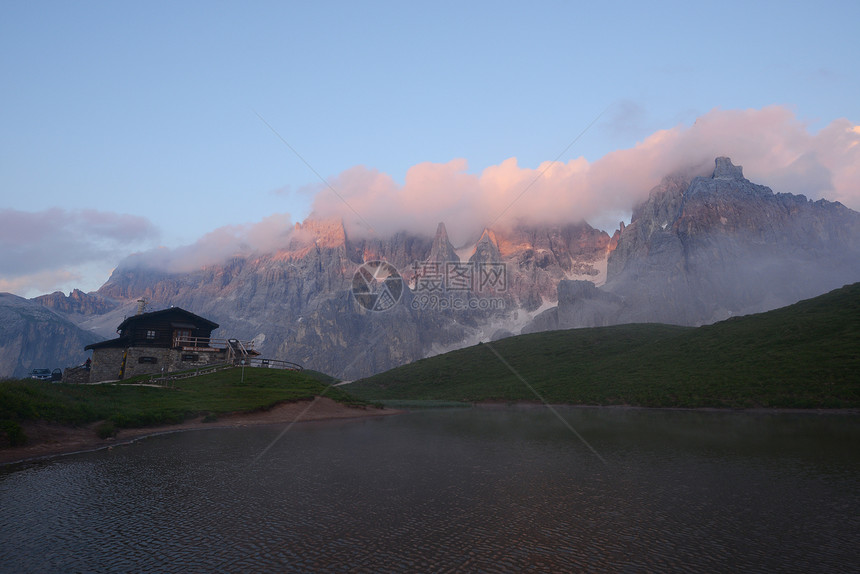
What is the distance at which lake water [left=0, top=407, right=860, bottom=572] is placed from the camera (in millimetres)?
14562

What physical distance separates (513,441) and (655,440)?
12.6 metres

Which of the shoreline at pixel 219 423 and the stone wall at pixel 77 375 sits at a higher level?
the stone wall at pixel 77 375

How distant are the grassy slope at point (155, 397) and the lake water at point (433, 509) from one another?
736cm

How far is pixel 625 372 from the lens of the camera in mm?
106562

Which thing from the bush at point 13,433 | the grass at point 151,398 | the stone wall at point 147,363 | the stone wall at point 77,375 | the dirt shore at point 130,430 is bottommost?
the dirt shore at point 130,430

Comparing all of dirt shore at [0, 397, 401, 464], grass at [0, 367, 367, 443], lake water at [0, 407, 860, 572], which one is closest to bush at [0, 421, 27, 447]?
grass at [0, 367, 367, 443]

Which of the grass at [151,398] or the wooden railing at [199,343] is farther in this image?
the wooden railing at [199,343]

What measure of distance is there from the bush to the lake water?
348 cm

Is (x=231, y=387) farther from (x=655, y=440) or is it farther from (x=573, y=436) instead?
(x=655, y=440)

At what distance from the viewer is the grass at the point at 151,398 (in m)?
34.5

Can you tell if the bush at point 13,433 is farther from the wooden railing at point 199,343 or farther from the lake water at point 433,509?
the wooden railing at point 199,343

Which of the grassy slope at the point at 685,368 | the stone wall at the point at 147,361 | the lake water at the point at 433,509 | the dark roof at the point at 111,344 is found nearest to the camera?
the lake water at the point at 433,509

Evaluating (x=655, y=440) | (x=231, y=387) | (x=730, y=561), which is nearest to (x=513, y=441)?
(x=655, y=440)

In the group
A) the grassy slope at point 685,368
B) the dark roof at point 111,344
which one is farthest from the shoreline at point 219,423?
the dark roof at point 111,344
